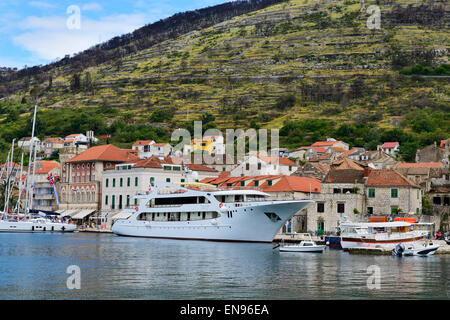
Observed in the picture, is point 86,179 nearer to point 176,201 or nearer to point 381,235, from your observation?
point 176,201

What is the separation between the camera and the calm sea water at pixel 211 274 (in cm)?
3231

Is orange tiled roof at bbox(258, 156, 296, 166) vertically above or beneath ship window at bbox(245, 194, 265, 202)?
above

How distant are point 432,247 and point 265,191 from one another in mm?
23899

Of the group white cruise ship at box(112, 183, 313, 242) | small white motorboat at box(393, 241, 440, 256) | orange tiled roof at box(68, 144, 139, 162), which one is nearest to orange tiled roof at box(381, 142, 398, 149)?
orange tiled roof at box(68, 144, 139, 162)

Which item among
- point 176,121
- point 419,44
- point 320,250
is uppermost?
point 419,44

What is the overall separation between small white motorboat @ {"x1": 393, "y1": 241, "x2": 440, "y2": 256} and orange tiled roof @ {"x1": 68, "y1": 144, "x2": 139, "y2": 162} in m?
59.3

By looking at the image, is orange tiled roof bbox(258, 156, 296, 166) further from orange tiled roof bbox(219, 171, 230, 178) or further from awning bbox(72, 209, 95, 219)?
awning bbox(72, 209, 95, 219)

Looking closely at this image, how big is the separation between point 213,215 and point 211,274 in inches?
1259

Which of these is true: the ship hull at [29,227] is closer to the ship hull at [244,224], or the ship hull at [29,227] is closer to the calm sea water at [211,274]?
the ship hull at [244,224]

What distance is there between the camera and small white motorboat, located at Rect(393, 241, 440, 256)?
5484 centimetres

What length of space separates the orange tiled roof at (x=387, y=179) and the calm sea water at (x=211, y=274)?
12551 mm
